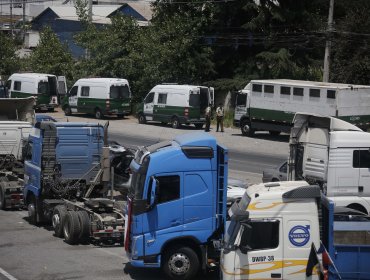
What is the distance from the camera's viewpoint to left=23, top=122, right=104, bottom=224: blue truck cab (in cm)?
2070

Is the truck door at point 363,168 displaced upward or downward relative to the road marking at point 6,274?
upward

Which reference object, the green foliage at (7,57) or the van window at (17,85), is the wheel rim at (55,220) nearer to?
the van window at (17,85)

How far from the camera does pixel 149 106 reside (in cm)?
4925

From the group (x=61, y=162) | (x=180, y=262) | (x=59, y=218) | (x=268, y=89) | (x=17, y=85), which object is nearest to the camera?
(x=180, y=262)

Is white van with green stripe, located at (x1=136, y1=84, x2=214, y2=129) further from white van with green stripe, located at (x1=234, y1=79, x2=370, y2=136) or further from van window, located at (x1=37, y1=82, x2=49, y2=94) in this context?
→ van window, located at (x1=37, y1=82, x2=49, y2=94)

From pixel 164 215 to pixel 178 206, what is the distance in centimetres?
31

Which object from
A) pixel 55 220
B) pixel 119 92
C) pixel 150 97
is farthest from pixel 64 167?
pixel 119 92

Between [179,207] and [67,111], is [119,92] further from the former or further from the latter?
[179,207]

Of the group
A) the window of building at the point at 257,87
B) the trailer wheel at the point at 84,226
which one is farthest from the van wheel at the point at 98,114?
the trailer wheel at the point at 84,226

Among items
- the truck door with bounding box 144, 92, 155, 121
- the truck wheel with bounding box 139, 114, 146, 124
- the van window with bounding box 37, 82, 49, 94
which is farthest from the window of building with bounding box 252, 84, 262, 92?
the van window with bounding box 37, 82, 49, 94

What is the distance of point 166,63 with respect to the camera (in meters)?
54.9

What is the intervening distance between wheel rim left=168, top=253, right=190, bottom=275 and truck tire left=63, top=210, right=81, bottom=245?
4.05 metres

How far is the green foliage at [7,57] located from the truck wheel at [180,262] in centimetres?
5645

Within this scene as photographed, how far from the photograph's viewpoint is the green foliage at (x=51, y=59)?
6344 cm
